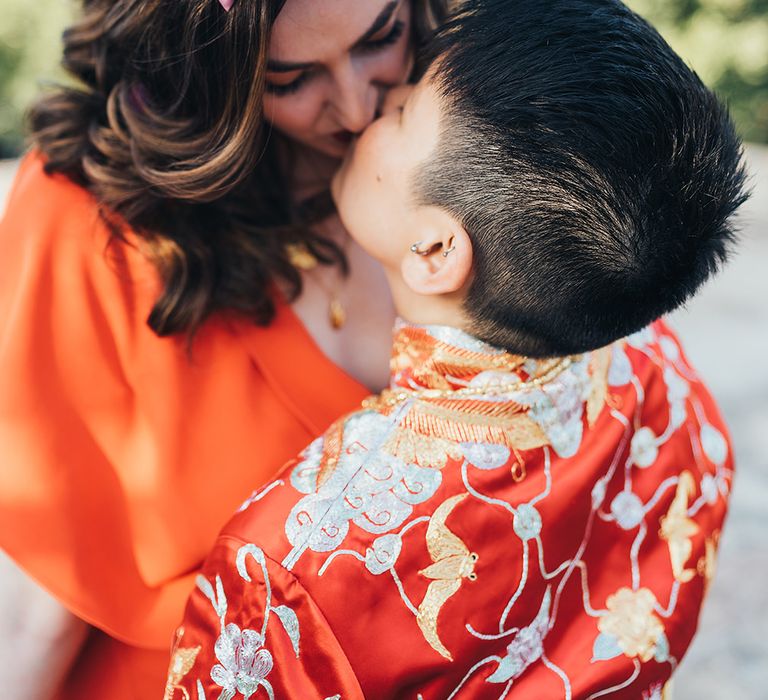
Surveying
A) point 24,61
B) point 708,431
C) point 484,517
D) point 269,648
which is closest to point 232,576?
point 269,648

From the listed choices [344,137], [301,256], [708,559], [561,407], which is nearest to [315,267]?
[301,256]

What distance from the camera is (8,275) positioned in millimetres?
1376

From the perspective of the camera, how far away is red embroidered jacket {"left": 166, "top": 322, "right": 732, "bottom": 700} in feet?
3.69

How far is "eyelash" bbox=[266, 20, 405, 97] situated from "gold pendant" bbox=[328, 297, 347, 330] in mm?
409

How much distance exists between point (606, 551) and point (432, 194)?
2.17ft

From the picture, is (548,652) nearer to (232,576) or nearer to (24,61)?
(232,576)

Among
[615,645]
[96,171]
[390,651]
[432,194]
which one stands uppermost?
[96,171]

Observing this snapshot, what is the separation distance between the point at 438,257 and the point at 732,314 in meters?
4.12

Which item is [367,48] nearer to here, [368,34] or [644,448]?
[368,34]

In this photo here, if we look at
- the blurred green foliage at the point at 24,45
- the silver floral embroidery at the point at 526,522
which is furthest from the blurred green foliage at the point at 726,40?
the silver floral embroidery at the point at 526,522

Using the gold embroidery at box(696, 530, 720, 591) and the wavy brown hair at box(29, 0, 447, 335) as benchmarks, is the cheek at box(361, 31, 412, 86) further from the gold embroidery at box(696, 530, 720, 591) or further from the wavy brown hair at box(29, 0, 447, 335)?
the gold embroidery at box(696, 530, 720, 591)

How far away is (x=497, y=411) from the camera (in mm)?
1261

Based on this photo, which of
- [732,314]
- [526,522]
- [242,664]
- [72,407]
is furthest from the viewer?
[732,314]

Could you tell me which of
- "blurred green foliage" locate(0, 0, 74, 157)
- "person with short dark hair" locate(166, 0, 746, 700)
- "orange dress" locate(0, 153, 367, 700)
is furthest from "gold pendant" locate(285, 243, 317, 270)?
"blurred green foliage" locate(0, 0, 74, 157)
